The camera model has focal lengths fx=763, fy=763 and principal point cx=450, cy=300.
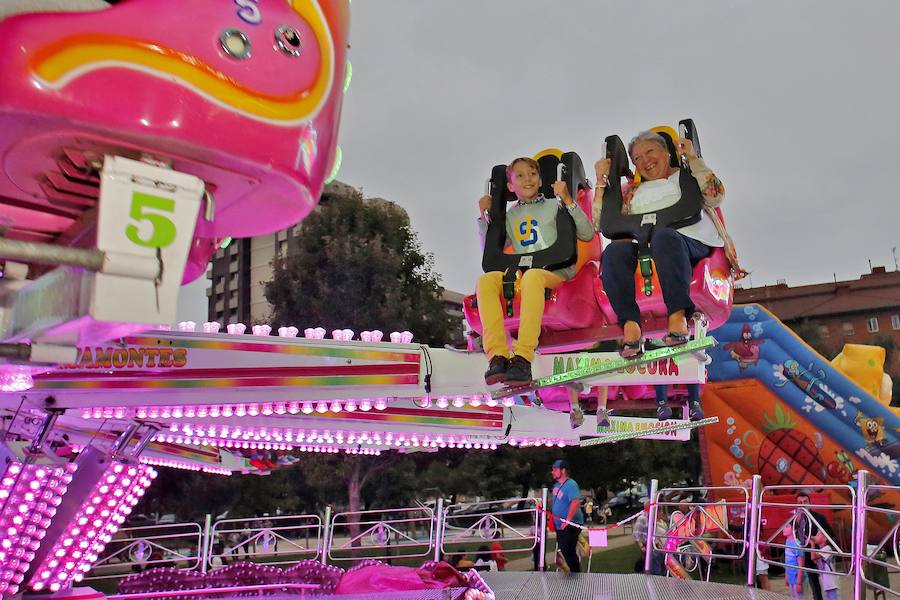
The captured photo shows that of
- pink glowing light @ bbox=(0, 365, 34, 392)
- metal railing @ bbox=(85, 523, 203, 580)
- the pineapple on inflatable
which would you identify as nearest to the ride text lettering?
pink glowing light @ bbox=(0, 365, 34, 392)

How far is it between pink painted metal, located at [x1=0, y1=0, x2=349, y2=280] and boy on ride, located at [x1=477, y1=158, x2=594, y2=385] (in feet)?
7.87

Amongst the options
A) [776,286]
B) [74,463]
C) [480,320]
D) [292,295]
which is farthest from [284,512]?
[776,286]

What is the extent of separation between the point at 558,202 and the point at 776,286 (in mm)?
50855

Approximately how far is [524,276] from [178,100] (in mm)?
2849

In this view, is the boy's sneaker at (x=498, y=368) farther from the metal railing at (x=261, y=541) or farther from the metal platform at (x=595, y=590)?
the metal railing at (x=261, y=541)

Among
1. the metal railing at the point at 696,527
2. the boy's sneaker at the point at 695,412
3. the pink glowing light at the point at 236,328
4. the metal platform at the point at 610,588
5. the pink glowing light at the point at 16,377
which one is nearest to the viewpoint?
the pink glowing light at the point at 16,377

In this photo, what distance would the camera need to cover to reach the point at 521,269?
4691 mm

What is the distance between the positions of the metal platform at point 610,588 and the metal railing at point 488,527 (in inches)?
48.6

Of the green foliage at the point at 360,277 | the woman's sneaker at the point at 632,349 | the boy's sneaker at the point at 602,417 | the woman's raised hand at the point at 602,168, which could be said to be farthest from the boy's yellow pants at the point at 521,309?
the green foliage at the point at 360,277

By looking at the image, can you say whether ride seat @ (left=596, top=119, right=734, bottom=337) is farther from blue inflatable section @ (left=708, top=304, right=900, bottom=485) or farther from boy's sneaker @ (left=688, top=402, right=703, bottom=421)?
blue inflatable section @ (left=708, top=304, right=900, bottom=485)

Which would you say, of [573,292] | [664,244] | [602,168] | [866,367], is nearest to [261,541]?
[866,367]

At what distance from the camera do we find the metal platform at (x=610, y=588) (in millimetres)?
5613

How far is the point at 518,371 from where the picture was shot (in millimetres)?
4426

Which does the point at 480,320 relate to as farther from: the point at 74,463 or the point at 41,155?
the point at 74,463
